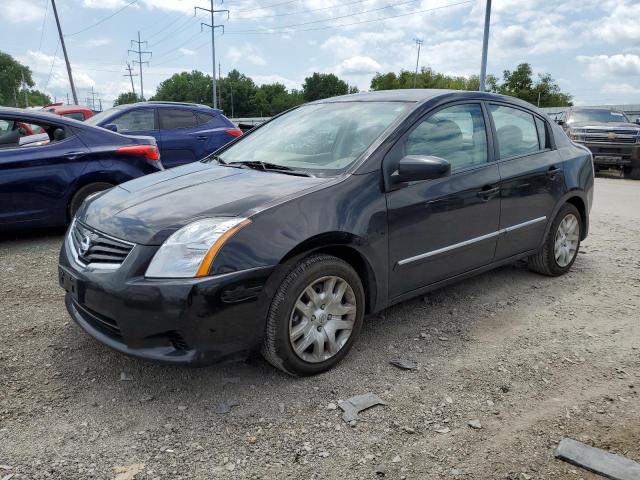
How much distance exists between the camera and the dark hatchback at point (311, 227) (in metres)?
2.68

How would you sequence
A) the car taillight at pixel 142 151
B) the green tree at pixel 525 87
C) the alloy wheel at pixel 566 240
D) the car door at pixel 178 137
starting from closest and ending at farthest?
the alloy wheel at pixel 566 240 < the car taillight at pixel 142 151 < the car door at pixel 178 137 < the green tree at pixel 525 87

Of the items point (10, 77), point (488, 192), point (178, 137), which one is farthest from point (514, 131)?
point (10, 77)

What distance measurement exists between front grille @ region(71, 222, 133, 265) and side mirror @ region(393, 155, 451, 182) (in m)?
1.60

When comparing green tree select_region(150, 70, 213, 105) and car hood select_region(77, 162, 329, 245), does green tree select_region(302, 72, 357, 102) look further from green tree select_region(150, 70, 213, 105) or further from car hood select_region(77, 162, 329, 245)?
car hood select_region(77, 162, 329, 245)

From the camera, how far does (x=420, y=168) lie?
10.6 feet

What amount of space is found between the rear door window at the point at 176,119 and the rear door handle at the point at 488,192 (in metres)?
6.74

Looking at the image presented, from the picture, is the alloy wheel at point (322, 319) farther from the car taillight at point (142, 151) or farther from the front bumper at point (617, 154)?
the front bumper at point (617, 154)

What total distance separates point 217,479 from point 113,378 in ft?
3.56

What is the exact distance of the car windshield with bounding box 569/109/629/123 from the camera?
15.1 meters

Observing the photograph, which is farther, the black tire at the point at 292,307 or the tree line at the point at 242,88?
the tree line at the point at 242,88

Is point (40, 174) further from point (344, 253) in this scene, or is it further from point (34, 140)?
point (344, 253)

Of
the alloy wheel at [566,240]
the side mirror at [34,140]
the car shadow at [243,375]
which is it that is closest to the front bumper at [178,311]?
the car shadow at [243,375]

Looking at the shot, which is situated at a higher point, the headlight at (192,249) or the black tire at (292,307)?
the headlight at (192,249)

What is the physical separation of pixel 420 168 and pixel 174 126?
23.2 feet
